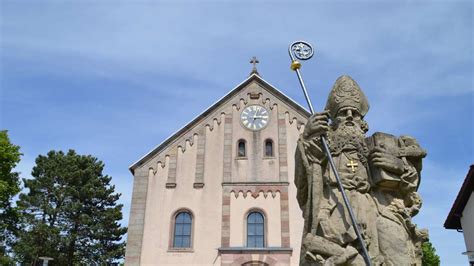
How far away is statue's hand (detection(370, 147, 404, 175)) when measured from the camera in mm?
4449

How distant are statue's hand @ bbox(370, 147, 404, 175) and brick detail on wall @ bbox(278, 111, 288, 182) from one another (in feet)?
50.7

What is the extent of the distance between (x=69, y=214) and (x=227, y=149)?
641 inches

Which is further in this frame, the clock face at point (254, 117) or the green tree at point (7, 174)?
the clock face at point (254, 117)

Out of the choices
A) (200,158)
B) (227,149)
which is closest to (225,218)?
(200,158)

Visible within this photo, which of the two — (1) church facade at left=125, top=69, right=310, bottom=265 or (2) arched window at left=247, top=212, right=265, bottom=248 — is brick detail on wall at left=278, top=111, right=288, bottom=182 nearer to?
(1) church facade at left=125, top=69, right=310, bottom=265

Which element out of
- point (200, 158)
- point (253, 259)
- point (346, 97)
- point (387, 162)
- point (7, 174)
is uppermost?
point (200, 158)

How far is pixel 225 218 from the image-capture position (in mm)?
19156

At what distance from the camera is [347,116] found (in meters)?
4.95

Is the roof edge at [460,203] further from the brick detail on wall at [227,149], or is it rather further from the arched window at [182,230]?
the arched window at [182,230]

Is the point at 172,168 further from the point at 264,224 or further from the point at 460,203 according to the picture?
the point at 460,203

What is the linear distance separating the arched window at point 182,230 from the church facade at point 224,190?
0.04 meters

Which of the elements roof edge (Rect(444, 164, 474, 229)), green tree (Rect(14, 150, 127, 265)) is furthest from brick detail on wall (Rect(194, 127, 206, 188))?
green tree (Rect(14, 150, 127, 265))

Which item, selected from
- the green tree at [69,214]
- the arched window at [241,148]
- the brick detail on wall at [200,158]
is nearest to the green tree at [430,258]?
the arched window at [241,148]

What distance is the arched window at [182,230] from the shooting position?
18.9 metres
